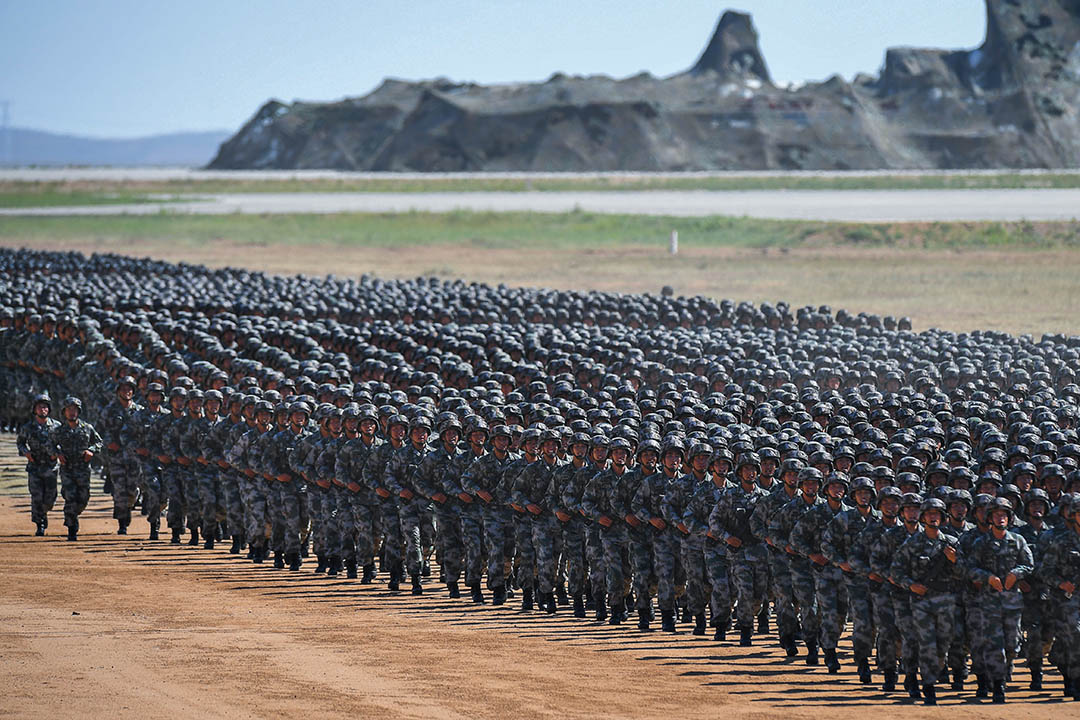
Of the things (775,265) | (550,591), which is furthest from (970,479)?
(775,265)

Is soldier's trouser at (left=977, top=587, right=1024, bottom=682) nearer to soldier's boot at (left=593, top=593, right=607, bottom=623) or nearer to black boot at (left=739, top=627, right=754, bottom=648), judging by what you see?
black boot at (left=739, top=627, right=754, bottom=648)

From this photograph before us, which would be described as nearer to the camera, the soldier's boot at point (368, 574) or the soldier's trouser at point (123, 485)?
the soldier's boot at point (368, 574)

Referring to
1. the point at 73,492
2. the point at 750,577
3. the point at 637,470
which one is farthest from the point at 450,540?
the point at 73,492

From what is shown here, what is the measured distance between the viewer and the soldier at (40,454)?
60.3 ft

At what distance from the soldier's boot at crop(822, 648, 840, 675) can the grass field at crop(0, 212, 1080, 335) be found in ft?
77.0

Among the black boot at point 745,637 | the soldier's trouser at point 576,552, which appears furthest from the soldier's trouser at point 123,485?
the black boot at point 745,637

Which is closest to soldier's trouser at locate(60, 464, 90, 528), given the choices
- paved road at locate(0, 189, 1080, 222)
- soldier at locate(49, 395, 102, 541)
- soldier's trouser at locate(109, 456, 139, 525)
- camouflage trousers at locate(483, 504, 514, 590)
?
soldier at locate(49, 395, 102, 541)

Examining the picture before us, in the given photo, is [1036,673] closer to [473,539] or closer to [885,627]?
[885,627]

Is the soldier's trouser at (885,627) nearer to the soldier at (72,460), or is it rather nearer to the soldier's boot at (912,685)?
the soldier's boot at (912,685)

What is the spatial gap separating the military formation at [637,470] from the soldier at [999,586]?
0.07ft

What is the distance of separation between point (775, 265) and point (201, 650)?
134 feet

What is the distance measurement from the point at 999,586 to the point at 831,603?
1.50 metres

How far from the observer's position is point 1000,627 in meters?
12.0

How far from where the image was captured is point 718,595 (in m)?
13.9
